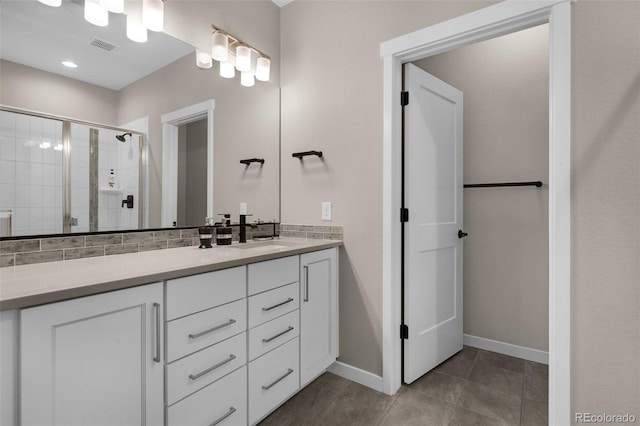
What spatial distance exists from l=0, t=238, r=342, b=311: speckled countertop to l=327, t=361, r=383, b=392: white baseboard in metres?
1.02

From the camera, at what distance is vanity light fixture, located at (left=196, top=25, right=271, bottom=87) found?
1.94m

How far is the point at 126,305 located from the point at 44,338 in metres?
0.21

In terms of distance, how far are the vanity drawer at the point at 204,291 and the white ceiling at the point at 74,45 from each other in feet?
3.45

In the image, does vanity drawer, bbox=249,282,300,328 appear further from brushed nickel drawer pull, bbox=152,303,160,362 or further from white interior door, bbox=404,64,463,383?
white interior door, bbox=404,64,463,383

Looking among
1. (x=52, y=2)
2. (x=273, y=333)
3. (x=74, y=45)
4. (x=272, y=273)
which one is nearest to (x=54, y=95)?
(x=74, y=45)

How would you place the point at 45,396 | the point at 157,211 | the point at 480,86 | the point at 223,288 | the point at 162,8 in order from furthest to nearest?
1. the point at 480,86
2. the point at 157,211
3. the point at 162,8
4. the point at 223,288
5. the point at 45,396

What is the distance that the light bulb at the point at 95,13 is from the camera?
142 centimetres

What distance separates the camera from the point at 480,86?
2.55 meters

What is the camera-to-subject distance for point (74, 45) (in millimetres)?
1420

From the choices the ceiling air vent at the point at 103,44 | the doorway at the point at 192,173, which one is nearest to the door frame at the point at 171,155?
the doorway at the point at 192,173

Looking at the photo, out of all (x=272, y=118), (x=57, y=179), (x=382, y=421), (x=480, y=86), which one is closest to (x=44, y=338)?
(x=57, y=179)

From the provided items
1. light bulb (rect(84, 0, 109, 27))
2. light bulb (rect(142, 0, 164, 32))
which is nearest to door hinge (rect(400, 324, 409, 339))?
light bulb (rect(142, 0, 164, 32))

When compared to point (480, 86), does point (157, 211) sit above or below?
below

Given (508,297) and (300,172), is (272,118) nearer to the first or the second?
(300,172)
